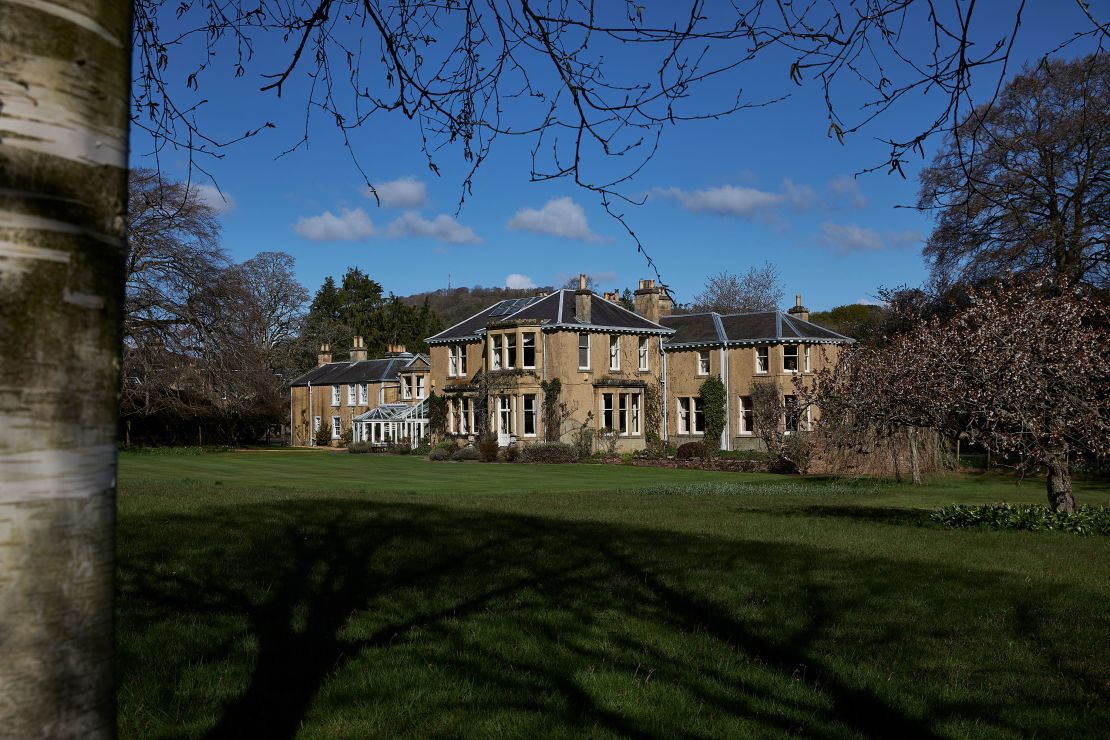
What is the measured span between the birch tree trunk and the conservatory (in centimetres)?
4883

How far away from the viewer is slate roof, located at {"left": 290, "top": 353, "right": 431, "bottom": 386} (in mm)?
58938

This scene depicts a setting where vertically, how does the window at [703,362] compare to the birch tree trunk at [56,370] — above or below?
above

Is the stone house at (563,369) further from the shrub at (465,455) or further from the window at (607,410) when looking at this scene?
the shrub at (465,455)

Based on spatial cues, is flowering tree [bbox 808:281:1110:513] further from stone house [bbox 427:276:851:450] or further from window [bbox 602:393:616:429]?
window [bbox 602:393:616:429]

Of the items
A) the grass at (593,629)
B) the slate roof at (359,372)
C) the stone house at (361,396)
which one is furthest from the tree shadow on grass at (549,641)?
the slate roof at (359,372)

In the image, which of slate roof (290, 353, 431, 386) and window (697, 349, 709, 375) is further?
slate roof (290, 353, 431, 386)

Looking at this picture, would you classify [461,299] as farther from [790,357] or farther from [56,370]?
[56,370]

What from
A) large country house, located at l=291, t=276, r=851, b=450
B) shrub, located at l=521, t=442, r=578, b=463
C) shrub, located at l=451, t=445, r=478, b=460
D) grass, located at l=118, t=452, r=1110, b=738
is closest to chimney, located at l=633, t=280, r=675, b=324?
large country house, located at l=291, t=276, r=851, b=450

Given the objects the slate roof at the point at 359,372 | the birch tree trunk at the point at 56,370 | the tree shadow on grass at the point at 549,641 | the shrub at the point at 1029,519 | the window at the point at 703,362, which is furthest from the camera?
the slate roof at the point at 359,372

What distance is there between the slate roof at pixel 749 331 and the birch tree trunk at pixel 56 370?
43611mm

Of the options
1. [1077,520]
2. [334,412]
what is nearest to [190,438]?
[334,412]

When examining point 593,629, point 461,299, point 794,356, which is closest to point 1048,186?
point 794,356

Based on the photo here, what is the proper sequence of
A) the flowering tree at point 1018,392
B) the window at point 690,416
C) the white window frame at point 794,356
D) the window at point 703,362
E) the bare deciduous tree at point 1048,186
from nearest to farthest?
the flowering tree at point 1018,392
the bare deciduous tree at point 1048,186
the white window frame at point 794,356
the window at point 690,416
the window at point 703,362

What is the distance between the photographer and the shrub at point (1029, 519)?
1505cm
